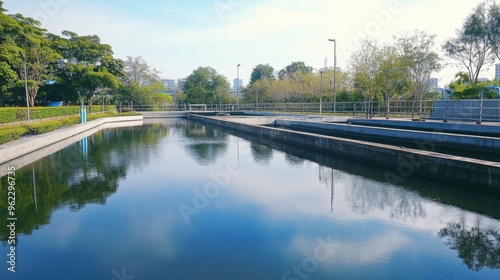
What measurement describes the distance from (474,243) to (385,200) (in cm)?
235

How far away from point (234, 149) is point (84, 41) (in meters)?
29.8

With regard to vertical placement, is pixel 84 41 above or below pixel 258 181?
above

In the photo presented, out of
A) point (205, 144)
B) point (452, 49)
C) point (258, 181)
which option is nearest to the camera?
point (258, 181)

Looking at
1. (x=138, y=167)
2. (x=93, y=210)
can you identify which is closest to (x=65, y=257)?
(x=93, y=210)

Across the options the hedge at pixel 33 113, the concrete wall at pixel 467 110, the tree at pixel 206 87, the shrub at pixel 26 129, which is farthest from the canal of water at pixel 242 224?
the tree at pixel 206 87

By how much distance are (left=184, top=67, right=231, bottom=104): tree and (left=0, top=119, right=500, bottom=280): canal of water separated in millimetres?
45172

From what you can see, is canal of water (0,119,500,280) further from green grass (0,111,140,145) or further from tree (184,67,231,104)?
tree (184,67,231,104)

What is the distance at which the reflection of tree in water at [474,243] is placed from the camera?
5035mm

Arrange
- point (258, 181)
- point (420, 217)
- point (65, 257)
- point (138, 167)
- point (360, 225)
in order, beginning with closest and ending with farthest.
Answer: point (65, 257)
point (360, 225)
point (420, 217)
point (258, 181)
point (138, 167)

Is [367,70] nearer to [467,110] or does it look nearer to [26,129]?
[467,110]

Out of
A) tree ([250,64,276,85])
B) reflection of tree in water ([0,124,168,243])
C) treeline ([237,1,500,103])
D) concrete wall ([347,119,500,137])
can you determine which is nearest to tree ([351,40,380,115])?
treeline ([237,1,500,103])

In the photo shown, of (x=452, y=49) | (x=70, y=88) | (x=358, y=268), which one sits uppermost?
(x=452, y=49)

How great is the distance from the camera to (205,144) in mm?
17766

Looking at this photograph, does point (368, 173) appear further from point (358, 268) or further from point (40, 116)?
point (40, 116)
